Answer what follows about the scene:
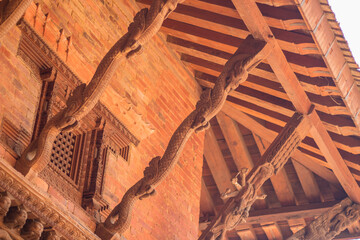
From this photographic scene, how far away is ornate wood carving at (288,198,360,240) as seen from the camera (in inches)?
286

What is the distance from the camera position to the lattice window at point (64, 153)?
4.75 m

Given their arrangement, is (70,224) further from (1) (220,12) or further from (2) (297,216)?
(2) (297,216)

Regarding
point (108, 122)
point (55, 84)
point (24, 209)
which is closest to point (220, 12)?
point (108, 122)

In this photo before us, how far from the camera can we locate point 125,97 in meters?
5.62

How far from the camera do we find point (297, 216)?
7988 mm

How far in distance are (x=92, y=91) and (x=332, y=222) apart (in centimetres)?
415

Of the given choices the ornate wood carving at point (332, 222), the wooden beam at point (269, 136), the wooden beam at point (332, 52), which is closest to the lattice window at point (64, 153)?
the wooden beam at point (332, 52)

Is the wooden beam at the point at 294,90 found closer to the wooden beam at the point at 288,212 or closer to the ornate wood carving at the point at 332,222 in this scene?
the ornate wood carving at the point at 332,222

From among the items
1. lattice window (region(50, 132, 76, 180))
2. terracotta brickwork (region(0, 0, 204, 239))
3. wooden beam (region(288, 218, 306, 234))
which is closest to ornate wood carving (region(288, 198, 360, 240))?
wooden beam (region(288, 218, 306, 234))

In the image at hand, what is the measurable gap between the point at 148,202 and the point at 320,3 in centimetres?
219

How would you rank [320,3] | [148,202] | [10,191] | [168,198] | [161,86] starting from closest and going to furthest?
[10,191] → [320,3] → [148,202] → [168,198] → [161,86]

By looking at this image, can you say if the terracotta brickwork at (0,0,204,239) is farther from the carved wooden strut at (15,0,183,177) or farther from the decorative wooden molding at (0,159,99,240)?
the decorative wooden molding at (0,159,99,240)

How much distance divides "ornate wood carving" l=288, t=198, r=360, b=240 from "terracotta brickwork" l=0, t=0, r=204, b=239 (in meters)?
1.51

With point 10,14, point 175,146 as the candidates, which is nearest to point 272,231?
point 175,146
